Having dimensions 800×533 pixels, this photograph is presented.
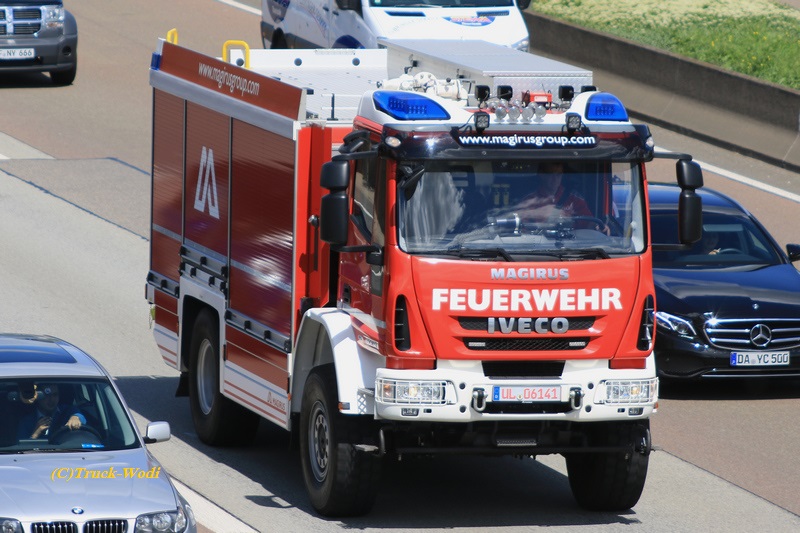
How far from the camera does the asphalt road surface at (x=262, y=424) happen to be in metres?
11.5

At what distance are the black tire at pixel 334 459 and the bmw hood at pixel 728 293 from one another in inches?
180

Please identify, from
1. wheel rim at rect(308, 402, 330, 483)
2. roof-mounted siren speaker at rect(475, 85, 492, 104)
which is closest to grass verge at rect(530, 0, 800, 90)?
roof-mounted siren speaker at rect(475, 85, 492, 104)

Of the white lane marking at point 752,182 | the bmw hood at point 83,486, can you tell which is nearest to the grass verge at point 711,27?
the white lane marking at point 752,182

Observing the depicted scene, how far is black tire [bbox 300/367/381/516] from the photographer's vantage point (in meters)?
10.8

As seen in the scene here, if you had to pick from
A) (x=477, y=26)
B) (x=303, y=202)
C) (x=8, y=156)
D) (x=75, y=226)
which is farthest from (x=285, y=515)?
(x=8, y=156)

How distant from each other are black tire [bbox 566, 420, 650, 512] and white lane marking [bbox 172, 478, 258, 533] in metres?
2.38

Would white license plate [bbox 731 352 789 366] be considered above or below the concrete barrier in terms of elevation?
below

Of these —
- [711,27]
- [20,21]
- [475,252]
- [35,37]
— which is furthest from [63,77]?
[475,252]

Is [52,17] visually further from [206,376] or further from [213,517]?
[213,517]

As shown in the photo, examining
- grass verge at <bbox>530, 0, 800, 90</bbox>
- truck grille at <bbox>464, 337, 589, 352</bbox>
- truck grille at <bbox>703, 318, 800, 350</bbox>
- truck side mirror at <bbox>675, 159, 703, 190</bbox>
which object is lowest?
truck grille at <bbox>703, 318, 800, 350</bbox>

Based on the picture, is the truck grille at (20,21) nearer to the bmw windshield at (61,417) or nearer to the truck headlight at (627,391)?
the bmw windshield at (61,417)

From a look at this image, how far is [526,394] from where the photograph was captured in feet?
34.8

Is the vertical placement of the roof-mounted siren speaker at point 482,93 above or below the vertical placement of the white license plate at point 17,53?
above

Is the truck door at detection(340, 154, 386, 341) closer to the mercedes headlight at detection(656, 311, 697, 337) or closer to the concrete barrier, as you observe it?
the mercedes headlight at detection(656, 311, 697, 337)
